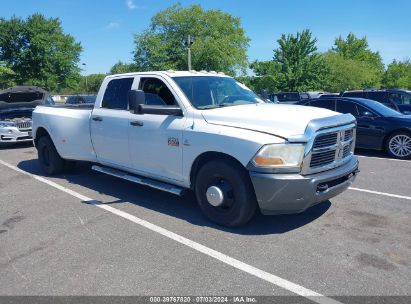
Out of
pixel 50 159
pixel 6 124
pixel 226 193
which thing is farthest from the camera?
pixel 6 124

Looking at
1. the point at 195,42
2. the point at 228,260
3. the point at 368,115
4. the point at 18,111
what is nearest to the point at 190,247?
the point at 228,260

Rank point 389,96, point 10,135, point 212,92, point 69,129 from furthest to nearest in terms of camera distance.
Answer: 1. point 389,96
2. point 10,135
3. point 69,129
4. point 212,92

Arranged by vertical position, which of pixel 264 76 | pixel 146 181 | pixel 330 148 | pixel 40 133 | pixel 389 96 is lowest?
pixel 146 181

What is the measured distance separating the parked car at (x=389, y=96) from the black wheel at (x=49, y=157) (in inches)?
472

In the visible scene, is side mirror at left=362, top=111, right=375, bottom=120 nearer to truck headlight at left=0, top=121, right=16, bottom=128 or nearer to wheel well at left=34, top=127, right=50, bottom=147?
wheel well at left=34, top=127, right=50, bottom=147

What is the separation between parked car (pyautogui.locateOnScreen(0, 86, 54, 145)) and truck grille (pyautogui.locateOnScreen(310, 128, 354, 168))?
395 inches

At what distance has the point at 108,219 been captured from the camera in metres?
4.98

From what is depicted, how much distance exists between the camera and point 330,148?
14.1 ft

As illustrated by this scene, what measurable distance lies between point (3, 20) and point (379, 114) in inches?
1768

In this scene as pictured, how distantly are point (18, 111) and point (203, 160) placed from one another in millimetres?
9451

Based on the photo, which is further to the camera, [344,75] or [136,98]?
[344,75]

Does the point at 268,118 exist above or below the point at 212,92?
below

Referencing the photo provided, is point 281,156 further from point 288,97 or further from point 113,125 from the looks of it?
point 288,97

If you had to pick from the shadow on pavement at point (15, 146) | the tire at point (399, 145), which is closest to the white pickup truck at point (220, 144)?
the tire at point (399, 145)
